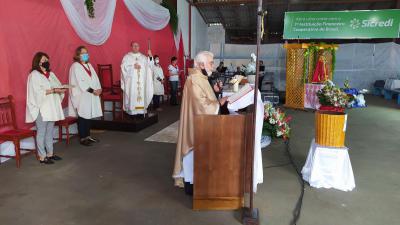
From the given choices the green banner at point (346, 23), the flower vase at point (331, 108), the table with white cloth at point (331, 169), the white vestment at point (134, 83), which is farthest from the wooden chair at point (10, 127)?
the green banner at point (346, 23)

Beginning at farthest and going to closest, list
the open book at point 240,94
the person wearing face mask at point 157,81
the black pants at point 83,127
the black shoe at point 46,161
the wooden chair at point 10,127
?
the person wearing face mask at point 157,81 → the black pants at point 83,127 → the black shoe at point 46,161 → the wooden chair at point 10,127 → the open book at point 240,94

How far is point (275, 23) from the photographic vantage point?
17.5m

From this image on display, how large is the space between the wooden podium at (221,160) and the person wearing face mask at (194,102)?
27 centimetres

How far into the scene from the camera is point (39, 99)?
13.6ft

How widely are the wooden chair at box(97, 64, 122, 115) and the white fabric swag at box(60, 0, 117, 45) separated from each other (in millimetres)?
497

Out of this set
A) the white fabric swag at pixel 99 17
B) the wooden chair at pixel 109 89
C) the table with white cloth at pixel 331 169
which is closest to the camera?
the table with white cloth at pixel 331 169

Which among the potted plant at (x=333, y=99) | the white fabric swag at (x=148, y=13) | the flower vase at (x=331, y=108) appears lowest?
the flower vase at (x=331, y=108)

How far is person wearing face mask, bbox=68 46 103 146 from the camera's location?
498 centimetres

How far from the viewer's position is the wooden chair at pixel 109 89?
6.34 metres

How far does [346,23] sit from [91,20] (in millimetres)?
7027

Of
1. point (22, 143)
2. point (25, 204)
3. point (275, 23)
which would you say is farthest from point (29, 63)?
point (275, 23)

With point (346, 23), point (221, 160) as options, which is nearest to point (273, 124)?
point (221, 160)

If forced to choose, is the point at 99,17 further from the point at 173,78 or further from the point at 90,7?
the point at 173,78

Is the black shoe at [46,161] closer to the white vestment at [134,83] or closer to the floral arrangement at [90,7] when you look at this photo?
the white vestment at [134,83]
